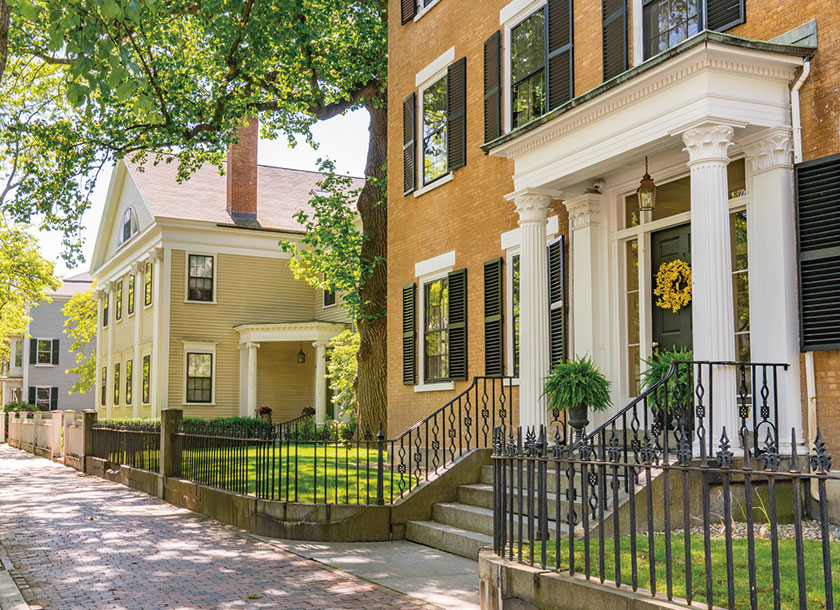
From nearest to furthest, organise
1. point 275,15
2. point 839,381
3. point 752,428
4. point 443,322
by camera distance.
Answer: point 839,381 → point 752,428 → point 443,322 → point 275,15

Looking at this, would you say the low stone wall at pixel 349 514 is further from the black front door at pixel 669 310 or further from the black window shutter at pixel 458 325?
the black window shutter at pixel 458 325

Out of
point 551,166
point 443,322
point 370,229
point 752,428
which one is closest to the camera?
point 752,428

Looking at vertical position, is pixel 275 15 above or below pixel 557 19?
above

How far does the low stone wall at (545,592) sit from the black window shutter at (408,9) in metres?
12.0

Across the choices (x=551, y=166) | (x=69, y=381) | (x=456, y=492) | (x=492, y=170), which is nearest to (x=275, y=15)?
(x=492, y=170)

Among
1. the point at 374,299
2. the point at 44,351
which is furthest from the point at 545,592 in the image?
the point at 44,351

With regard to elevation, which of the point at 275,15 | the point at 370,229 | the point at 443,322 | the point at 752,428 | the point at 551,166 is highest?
the point at 275,15

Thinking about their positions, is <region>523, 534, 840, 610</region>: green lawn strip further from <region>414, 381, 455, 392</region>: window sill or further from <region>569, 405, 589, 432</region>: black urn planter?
<region>414, 381, 455, 392</region>: window sill

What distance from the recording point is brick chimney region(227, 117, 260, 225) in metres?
32.8

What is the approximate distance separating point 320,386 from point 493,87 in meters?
18.6

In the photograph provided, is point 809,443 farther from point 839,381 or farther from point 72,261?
point 72,261

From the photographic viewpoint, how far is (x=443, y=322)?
603 inches

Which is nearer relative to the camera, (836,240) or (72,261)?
(836,240)

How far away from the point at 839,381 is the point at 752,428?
0.96 m
